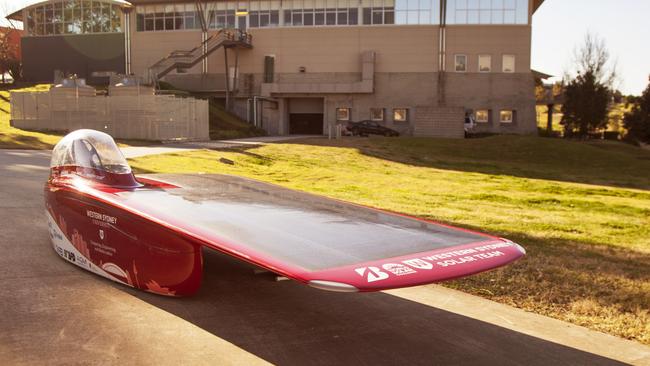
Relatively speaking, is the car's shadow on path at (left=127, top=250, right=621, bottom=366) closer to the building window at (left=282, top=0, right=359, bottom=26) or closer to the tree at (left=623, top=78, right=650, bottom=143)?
the building window at (left=282, top=0, right=359, bottom=26)

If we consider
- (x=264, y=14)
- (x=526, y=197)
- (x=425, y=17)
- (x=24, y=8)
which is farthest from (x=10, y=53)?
(x=526, y=197)

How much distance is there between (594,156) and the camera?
3722 cm

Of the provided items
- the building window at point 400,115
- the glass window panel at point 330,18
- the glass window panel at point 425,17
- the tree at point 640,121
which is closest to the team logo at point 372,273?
the building window at point 400,115

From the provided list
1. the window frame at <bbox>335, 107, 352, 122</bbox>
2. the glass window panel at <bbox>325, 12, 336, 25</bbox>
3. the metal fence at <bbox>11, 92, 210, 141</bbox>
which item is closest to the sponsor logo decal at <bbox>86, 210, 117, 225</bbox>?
the metal fence at <bbox>11, 92, 210, 141</bbox>

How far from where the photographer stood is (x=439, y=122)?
57188 mm

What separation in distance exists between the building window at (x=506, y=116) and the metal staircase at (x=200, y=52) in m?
26.8

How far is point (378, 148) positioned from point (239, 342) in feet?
106

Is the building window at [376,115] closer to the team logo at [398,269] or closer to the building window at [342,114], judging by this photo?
the building window at [342,114]

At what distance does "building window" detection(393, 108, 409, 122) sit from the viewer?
2331 inches

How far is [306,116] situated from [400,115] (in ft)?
35.5

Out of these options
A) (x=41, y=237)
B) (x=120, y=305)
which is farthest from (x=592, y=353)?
(x=41, y=237)

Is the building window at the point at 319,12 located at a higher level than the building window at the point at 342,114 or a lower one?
higher

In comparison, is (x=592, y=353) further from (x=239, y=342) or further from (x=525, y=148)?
(x=525, y=148)

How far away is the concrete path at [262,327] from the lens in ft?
15.4
